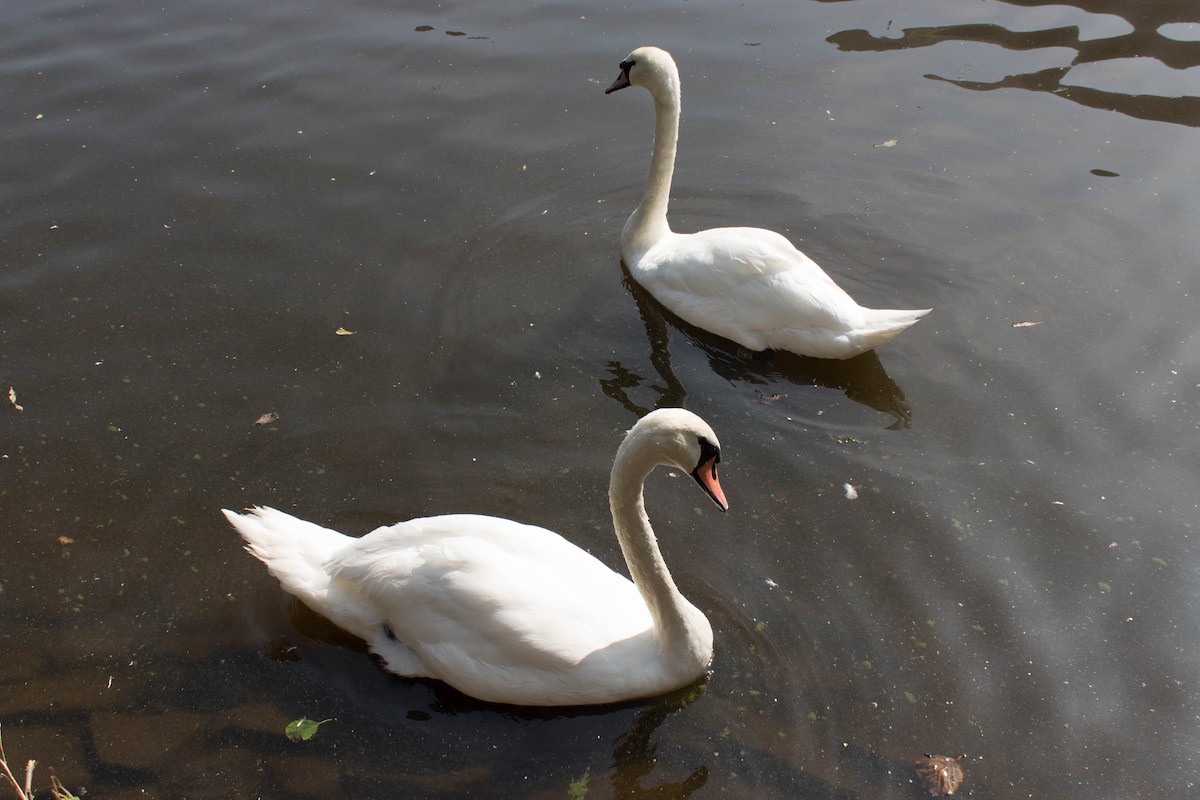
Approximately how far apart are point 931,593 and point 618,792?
1.83 metres

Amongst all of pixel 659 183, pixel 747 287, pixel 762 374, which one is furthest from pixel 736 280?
pixel 659 183

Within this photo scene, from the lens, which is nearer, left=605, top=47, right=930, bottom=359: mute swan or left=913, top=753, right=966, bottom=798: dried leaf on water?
left=913, top=753, right=966, bottom=798: dried leaf on water

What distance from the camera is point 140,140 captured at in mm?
8531

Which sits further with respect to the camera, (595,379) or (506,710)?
(595,379)

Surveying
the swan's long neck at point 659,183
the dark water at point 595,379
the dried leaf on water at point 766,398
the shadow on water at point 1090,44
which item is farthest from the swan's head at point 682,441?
the shadow on water at point 1090,44

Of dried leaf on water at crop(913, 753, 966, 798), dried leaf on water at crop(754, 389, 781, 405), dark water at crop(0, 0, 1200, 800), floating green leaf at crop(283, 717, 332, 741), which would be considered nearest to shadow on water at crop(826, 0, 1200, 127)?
dark water at crop(0, 0, 1200, 800)

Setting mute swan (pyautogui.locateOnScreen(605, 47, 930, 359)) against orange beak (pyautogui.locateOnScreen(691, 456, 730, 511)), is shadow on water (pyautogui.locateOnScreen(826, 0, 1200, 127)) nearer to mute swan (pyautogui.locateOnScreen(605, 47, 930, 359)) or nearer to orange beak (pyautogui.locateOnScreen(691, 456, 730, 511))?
mute swan (pyautogui.locateOnScreen(605, 47, 930, 359))

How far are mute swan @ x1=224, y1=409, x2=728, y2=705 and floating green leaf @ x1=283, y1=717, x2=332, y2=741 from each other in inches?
15.7

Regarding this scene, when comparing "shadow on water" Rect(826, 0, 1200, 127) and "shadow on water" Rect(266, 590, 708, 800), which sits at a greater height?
"shadow on water" Rect(826, 0, 1200, 127)

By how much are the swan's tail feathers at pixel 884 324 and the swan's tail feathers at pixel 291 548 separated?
3195mm

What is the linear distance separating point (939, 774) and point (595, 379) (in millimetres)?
3013

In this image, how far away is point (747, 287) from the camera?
6.51 m

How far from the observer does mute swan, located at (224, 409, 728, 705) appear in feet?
14.2

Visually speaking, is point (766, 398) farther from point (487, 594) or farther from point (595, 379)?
point (487, 594)
